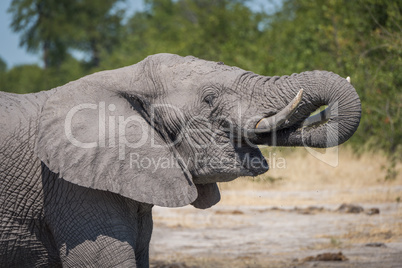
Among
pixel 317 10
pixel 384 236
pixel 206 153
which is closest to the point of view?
pixel 206 153

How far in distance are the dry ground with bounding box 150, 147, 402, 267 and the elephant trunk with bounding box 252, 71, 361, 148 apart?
100 cm

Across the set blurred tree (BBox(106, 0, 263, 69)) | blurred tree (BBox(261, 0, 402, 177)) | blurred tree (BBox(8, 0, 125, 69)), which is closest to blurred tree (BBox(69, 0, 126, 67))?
blurred tree (BBox(8, 0, 125, 69))

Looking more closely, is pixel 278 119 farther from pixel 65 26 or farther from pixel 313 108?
pixel 65 26

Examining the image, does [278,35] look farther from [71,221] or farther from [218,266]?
[71,221]

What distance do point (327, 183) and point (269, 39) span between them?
9.41 m

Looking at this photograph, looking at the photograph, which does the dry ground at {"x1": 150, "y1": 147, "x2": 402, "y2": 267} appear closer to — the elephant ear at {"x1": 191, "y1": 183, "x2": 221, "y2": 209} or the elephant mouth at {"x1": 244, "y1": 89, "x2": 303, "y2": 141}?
the elephant ear at {"x1": 191, "y1": 183, "x2": 221, "y2": 209}

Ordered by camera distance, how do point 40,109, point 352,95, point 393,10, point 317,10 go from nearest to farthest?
1. point 352,95
2. point 40,109
3. point 393,10
4. point 317,10

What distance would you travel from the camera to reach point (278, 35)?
23344 millimetres

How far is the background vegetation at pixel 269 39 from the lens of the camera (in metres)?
12.7

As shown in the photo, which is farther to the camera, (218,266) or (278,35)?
(278,35)

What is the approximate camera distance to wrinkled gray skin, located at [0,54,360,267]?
184 inches

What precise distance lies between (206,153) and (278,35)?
19.0m

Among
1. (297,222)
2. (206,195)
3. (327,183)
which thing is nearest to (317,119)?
(206,195)

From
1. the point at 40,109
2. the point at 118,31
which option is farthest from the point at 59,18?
the point at 40,109
